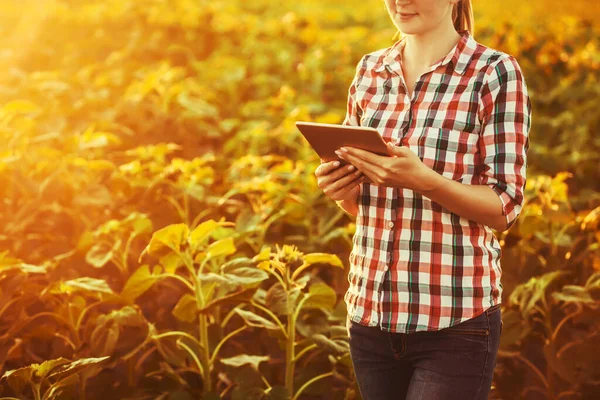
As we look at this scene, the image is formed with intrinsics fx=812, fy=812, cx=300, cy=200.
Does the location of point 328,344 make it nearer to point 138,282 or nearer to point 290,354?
point 290,354

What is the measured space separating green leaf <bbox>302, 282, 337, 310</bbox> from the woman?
2.19ft

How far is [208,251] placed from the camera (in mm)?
2744

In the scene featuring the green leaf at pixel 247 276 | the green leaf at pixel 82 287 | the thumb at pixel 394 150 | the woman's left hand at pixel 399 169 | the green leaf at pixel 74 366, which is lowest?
the green leaf at pixel 74 366

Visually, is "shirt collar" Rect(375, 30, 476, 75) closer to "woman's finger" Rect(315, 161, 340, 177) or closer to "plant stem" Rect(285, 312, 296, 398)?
"woman's finger" Rect(315, 161, 340, 177)

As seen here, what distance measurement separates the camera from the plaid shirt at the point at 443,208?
1.88m

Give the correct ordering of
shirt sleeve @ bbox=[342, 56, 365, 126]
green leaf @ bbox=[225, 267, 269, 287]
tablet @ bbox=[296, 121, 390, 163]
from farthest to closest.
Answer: green leaf @ bbox=[225, 267, 269, 287], shirt sleeve @ bbox=[342, 56, 365, 126], tablet @ bbox=[296, 121, 390, 163]

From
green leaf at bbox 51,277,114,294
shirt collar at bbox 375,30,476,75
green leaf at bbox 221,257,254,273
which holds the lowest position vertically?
green leaf at bbox 51,277,114,294

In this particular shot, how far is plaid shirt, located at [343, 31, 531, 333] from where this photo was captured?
1.88 meters

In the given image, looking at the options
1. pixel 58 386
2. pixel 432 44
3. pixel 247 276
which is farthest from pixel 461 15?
pixel 58 386

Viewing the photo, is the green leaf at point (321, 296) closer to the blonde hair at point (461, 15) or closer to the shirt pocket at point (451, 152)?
the shirt pocket at point (451, 152)

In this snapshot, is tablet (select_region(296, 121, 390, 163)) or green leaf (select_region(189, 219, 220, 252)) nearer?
tablet (select_region(296, 121, 390, 163))

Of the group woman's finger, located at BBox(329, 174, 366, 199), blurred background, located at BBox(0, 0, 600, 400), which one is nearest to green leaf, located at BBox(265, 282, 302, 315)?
blurred background, located at BBox(0, 0, 600, 400)

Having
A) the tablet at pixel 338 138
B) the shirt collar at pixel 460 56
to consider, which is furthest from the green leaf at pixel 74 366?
the shirt collar at pixel 460 56

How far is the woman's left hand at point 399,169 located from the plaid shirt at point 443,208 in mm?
131
